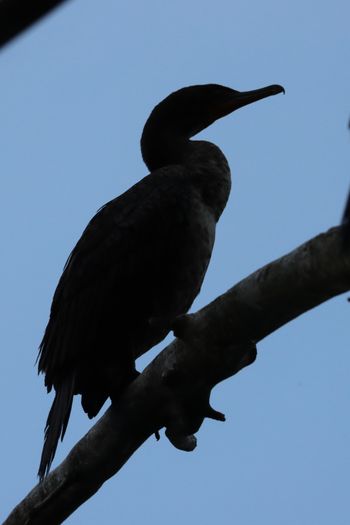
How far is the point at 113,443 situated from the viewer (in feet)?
9.26

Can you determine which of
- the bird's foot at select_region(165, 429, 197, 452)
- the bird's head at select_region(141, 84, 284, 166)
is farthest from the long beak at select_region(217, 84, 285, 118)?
the bird's foot at select_region(165, 429, 197, 452)

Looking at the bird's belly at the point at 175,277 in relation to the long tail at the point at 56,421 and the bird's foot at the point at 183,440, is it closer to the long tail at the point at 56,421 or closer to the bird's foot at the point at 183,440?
the long tail at the point at 56,421

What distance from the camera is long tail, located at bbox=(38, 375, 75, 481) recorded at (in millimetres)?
3092

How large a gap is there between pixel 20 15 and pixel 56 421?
2.87 m

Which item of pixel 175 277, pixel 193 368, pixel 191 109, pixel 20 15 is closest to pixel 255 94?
pixel 191 109

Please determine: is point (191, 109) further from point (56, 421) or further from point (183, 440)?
point (183, 440)

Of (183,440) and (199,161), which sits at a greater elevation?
(199,161)

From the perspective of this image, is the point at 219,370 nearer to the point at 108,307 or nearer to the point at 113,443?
the point at 113,443

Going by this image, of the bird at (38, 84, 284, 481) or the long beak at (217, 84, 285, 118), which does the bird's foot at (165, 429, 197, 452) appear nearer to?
the bird at (38, 84, 284, 481)

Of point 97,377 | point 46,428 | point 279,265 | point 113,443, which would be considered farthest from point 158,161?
point 279,265

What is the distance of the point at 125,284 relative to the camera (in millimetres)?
3555

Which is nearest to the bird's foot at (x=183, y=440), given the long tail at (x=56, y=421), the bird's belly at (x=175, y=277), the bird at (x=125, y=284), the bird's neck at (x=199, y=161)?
the bird at (x=125, y=284)

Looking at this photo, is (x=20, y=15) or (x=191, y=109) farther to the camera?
(x=191, y=109)

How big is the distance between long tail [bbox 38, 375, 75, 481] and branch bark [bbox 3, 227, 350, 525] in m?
0.11
